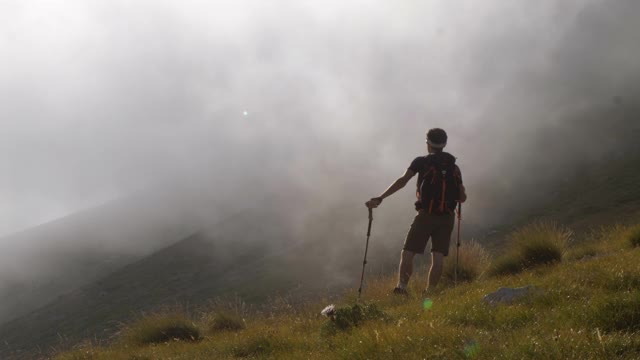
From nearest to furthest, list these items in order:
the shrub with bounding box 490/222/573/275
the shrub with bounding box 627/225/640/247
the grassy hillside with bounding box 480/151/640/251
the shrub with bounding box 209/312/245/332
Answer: the shrub with bounding box 490/222/573/275, the shrub with bounding box 627/225/640/247, the shrub with bounding box 209/312/245/332, the grassy hillside with bounding box 480/151/640/251

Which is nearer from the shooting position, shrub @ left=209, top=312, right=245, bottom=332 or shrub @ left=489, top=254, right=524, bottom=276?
shrub @ left=489, top=254, right=524, bottom=276

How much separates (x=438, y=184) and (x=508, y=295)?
299 cm

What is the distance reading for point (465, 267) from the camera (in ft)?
36.5

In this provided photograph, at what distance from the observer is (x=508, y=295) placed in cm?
695

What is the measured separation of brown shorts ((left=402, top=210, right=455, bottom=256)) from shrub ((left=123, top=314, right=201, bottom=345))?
424cm

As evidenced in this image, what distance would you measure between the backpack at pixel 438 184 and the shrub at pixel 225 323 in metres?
4.24

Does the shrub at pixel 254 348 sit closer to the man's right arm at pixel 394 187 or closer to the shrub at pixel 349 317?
the shrub at pixel 349 317

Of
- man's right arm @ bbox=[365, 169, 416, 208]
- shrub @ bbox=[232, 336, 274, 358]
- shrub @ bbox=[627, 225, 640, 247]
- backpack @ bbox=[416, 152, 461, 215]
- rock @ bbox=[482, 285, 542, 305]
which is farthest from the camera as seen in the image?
shrub @ bbox=[627, 225, 640, 247]

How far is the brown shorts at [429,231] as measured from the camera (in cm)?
979

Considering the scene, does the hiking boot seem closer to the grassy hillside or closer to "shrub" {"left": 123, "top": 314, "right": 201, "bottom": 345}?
"shrub" {"left": 123, "top": 314, "right": 201, "bottom": 345}

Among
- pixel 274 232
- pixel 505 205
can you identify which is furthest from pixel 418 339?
pixel 274 232

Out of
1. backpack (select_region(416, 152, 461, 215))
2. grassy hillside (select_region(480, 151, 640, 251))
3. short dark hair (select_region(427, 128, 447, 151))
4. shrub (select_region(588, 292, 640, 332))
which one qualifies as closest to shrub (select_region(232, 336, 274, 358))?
backpack (select_region(416, 152, 461, 215))

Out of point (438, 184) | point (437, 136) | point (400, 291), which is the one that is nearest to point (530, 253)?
point (438, 184)

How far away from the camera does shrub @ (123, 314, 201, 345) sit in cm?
Answer: 1031
